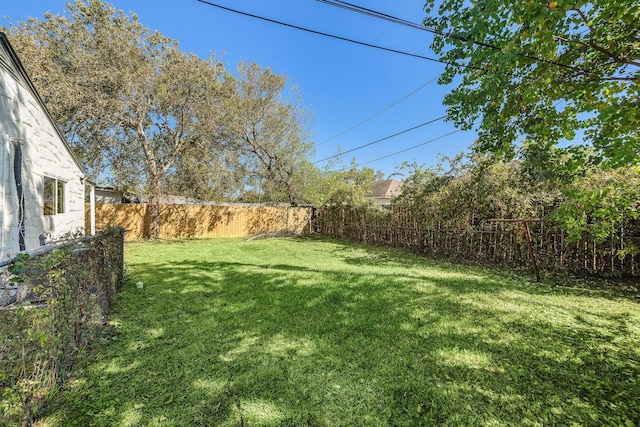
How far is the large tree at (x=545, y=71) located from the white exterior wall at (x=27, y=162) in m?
5.03

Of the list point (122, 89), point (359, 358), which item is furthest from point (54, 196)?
point (359, 358)

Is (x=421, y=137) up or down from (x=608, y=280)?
up

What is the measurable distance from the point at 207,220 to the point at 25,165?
931 centimetres

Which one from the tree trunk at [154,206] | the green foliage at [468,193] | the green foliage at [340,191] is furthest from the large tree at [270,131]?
the green foliage at [468,193]

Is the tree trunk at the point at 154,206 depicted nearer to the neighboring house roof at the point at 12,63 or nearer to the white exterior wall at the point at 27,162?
the white exterior wall at the point at 27,162

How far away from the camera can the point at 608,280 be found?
523 cm

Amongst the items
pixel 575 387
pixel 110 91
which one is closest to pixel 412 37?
pixel 575 387

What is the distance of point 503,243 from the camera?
669 centimetres

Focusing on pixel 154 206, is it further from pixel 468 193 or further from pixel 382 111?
pixel 468 193

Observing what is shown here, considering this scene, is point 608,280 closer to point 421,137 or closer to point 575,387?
point 575,387

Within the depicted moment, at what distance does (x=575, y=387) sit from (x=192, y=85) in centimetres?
1279

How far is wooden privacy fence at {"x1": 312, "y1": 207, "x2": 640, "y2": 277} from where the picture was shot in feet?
17.2

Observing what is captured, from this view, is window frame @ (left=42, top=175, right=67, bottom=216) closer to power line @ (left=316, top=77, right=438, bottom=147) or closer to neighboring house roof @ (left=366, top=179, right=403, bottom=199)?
power line @ (left=316, top=77, right=438, bottom=147)

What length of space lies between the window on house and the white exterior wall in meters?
0.10
